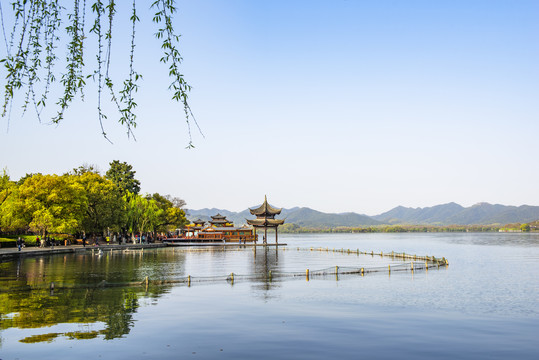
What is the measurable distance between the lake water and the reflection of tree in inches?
2.6

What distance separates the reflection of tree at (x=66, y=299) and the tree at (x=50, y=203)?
19619mm

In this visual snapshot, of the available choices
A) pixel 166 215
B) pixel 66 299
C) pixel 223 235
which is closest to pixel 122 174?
pixel 166 215

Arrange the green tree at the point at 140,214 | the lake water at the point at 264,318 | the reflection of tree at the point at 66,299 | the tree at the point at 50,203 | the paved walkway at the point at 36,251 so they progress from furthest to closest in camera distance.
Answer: the green tree at the point at 140,214
the tree at the point at 50,203
the paved walkway at the point at 36,251
the reflection of tree at the point at 66,299
the lake water at the point at 264,318

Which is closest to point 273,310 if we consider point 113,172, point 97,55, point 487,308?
point 487,308

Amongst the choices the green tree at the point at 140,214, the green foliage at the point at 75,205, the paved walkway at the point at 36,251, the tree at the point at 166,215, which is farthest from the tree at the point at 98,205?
the tree at the point at 166,215

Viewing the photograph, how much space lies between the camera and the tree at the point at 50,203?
5809cm

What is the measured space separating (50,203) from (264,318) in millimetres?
50934

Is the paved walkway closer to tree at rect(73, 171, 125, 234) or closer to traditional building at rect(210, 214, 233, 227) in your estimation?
tree at rect(73, 171, 125, 234)

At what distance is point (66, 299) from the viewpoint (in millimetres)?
25109

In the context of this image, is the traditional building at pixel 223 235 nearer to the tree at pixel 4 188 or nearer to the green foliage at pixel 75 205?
the green foliage at pixel 75 205

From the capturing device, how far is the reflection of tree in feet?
62.5

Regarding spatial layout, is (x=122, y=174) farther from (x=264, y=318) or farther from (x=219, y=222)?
(x=264, y=318)

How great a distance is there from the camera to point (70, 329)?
1797 centimetres

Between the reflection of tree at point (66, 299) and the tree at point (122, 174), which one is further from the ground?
the tree at point (122, 174)
